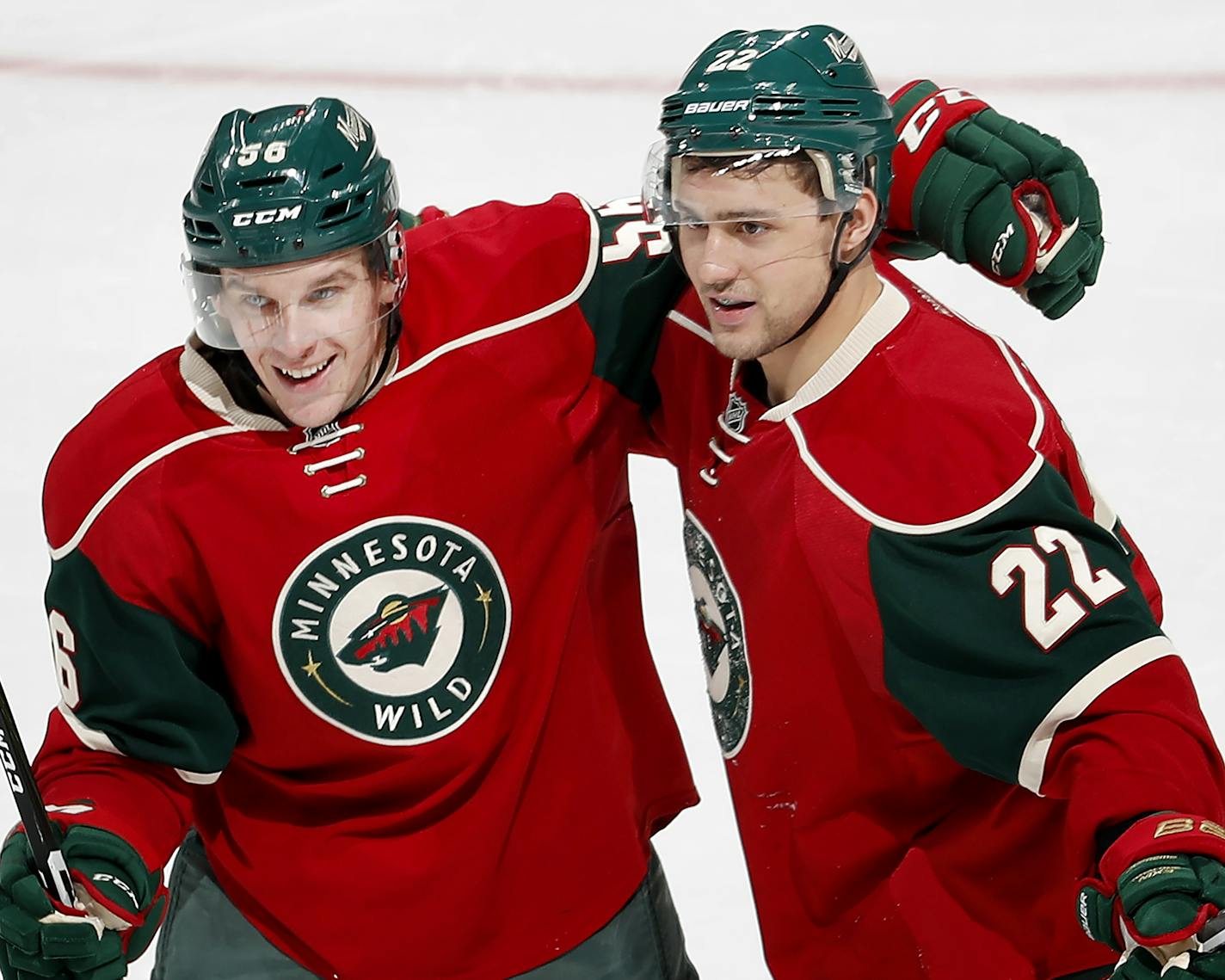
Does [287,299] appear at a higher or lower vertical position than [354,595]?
higher

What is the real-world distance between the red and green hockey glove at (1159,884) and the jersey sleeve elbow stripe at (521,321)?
91 centimetres

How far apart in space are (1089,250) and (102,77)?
3.99m

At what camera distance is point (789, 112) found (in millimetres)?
2027

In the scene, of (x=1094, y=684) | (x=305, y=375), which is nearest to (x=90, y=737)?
(x=305, y=375)

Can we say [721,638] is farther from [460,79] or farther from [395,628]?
[460,79]

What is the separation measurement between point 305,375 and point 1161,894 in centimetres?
105

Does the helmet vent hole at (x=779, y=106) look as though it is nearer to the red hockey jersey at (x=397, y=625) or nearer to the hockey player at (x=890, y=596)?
Result: the hockey player at (x=890, y=596)

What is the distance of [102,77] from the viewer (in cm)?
552

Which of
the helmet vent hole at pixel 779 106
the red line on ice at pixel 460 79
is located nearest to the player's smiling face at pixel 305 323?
the helmet vent hole at pixel 779 106

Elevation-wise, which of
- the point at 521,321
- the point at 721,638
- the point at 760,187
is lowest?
the point at 721,638

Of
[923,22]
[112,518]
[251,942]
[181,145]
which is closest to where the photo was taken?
[112,518]

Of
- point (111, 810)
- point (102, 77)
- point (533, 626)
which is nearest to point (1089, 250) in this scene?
point (533, 626)

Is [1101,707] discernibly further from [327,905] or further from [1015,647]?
[327,905]

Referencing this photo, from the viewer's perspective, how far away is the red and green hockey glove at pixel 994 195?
218 centimetres
